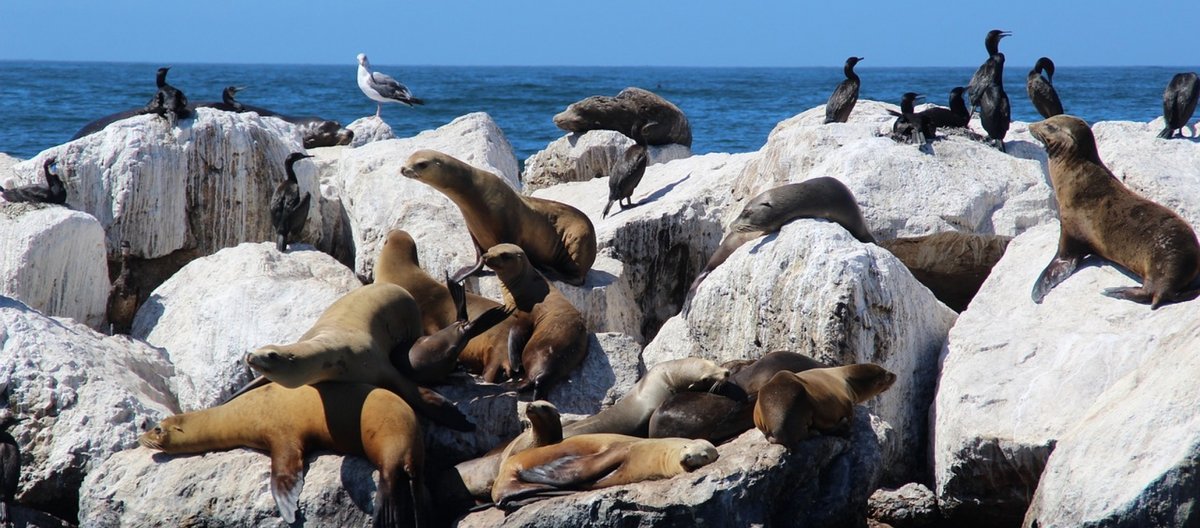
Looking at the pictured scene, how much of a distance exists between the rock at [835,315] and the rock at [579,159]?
5.40 meters

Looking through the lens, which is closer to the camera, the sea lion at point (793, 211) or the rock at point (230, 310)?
the rock at point (230, 310)

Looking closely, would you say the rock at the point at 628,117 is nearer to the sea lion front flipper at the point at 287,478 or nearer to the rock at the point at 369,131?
the rock at the point at 369,131

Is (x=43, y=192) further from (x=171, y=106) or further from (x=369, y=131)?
(x=369, y=131)

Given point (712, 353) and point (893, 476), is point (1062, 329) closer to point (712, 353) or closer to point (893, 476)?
point (893, 476)

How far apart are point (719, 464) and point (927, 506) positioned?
1.78 meters

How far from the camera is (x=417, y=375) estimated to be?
6.55 meters

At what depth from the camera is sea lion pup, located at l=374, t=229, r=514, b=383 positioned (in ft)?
23.5

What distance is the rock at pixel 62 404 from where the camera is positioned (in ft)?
21.8

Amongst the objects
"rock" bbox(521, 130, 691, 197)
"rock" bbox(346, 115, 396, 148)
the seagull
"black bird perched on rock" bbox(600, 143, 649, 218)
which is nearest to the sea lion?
"black bird perched on rock" bbox(600, 143, 649, 218)

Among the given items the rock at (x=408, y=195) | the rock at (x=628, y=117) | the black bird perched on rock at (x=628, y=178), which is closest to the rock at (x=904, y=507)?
the rock at (x=408, y=195)

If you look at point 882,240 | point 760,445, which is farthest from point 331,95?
point 760,445

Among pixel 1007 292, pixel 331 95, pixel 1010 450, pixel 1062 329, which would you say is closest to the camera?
pixel 1010 450

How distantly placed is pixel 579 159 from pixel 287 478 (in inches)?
312

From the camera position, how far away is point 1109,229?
7.38m
